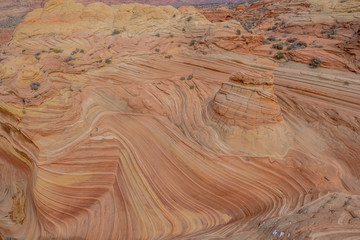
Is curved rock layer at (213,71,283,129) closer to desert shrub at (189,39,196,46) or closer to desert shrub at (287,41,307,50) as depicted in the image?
desert shrub at (287,41,307,50)

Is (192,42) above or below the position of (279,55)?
below

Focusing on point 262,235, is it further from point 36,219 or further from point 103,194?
point 36,219

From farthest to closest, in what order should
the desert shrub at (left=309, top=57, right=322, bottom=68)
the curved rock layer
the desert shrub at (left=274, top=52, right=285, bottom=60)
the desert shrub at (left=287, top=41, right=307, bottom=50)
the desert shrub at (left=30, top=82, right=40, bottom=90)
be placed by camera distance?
1. the desert shrub at (left=287, top=41, right=307, bottom=50)
2. the desert shrub at (left=274, top=52, right=285, bottom=60)
3. the desert shrub at (left=309, top=57, right=322, bottom=68)
4. the desert shrub at (left=30, top=82, right=40, bottom=90)
5. the curved rock layer

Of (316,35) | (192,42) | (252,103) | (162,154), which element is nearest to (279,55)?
(192,42)

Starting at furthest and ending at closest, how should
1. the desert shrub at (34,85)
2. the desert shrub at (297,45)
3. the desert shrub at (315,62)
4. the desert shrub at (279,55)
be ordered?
the desert shrub at (297,45), the desert shrub at (279,55), the desert shrub at (315,62), the desert shrub at (34,85)

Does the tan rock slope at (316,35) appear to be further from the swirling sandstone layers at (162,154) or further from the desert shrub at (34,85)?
the desert shrub at (34,85)

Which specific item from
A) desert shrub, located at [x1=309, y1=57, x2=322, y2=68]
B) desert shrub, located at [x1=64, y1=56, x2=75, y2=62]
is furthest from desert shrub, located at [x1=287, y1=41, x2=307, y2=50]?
desert shrub, located at [x1=64, y1=56, x2=75, y2=62]

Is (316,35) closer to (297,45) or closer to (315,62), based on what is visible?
(297,45)

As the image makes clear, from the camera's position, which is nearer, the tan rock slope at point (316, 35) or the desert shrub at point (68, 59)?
the tan rock slope at point (316, 35)

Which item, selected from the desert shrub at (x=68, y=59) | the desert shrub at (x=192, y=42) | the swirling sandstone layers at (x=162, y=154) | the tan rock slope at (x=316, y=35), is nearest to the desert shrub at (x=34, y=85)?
the swirling sandstone layers at (x=162, y=154)
